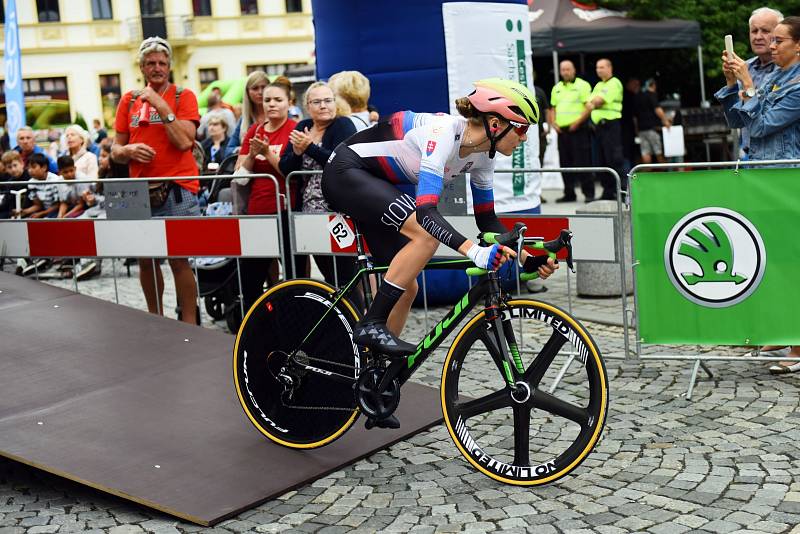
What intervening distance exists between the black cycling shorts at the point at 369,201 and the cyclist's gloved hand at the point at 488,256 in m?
0.52

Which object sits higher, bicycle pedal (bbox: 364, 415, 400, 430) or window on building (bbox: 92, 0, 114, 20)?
window on building (bbox: 92, 0, 114, 20)

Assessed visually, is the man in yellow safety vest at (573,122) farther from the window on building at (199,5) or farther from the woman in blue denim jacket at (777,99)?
the window on building at (199,5)

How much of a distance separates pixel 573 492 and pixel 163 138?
447 centimetres

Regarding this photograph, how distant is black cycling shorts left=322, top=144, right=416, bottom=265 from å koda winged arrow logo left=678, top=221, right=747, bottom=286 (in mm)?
2073

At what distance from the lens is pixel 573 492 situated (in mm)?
4988

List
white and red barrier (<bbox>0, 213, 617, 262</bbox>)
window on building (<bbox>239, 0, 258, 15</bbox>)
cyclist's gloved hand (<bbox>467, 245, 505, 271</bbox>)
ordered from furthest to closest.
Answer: window on building (<bbox>239, 0, 258, 15</bbox>) → white and red barrier (<bbox>0, 213, 617, 262</bbox>) → cyclist's gloved hand (<bbox>467, 245, 505, 271</bbox>)

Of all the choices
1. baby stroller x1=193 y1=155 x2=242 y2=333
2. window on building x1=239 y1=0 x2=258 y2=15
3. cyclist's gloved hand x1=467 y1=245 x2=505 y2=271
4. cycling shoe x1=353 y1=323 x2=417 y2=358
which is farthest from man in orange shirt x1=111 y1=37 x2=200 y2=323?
window on building x1=239 y1=0 x2=258 y2=15

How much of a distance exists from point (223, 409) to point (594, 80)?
20.4 meters

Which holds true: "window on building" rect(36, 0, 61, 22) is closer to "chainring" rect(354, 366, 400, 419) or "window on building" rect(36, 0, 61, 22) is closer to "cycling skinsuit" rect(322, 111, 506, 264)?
"cycling skinsuit" rect(322, 111, 506, 264)

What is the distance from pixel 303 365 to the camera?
5.50 meters

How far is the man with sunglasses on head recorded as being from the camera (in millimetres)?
4844

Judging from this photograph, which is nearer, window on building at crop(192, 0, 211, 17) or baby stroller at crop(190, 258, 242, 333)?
baby stroller at crop(190, 258, 242, 333)

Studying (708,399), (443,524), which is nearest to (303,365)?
(443,524)

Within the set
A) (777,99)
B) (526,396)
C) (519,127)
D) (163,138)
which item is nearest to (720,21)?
(777,99)
